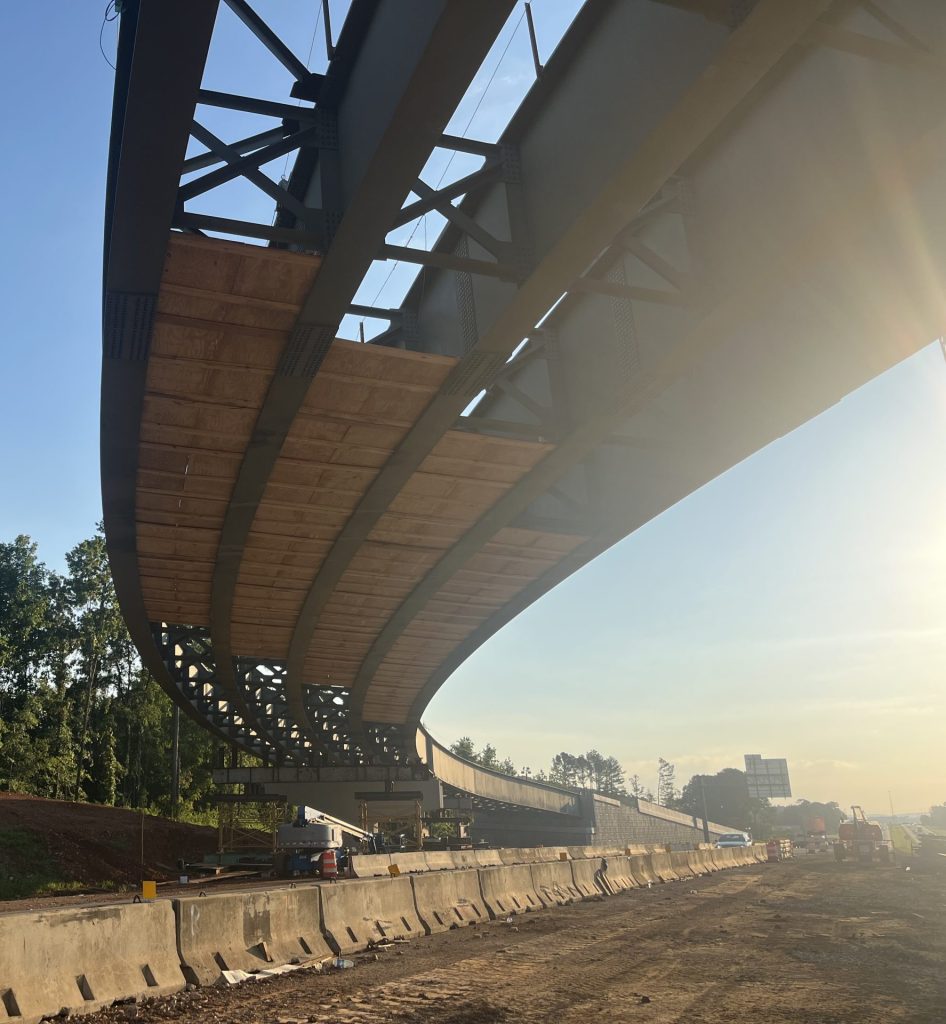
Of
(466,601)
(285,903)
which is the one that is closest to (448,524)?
(466,601)

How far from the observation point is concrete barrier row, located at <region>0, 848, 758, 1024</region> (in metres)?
6.65

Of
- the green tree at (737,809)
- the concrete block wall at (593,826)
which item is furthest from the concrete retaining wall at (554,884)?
the green tree at (737,809)

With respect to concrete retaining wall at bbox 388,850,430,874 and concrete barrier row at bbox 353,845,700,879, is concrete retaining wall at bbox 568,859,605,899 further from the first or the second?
concrete retaining wall at bbox 388,850,430,874

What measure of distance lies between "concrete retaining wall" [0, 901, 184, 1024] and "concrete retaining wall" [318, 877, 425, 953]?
285cm

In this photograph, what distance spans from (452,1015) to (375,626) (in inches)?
806

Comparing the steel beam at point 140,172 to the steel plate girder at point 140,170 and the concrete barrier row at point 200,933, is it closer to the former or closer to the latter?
the steel plate girder at point 140,170

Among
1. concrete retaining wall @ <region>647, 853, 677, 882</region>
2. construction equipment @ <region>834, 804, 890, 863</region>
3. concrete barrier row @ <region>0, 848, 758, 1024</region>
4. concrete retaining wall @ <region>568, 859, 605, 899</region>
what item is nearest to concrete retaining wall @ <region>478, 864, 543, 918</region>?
concrete barrier row @ <region>0, 848, 758, 1024</region>

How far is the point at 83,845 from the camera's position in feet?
104

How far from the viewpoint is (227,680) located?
29875 millimetres

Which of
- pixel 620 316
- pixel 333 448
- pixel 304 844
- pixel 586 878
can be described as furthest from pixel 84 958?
pixel 304 844

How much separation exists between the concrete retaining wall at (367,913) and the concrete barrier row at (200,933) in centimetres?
2

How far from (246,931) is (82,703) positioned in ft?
204

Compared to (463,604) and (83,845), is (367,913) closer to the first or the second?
(463,604)

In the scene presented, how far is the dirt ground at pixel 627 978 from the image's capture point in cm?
703
